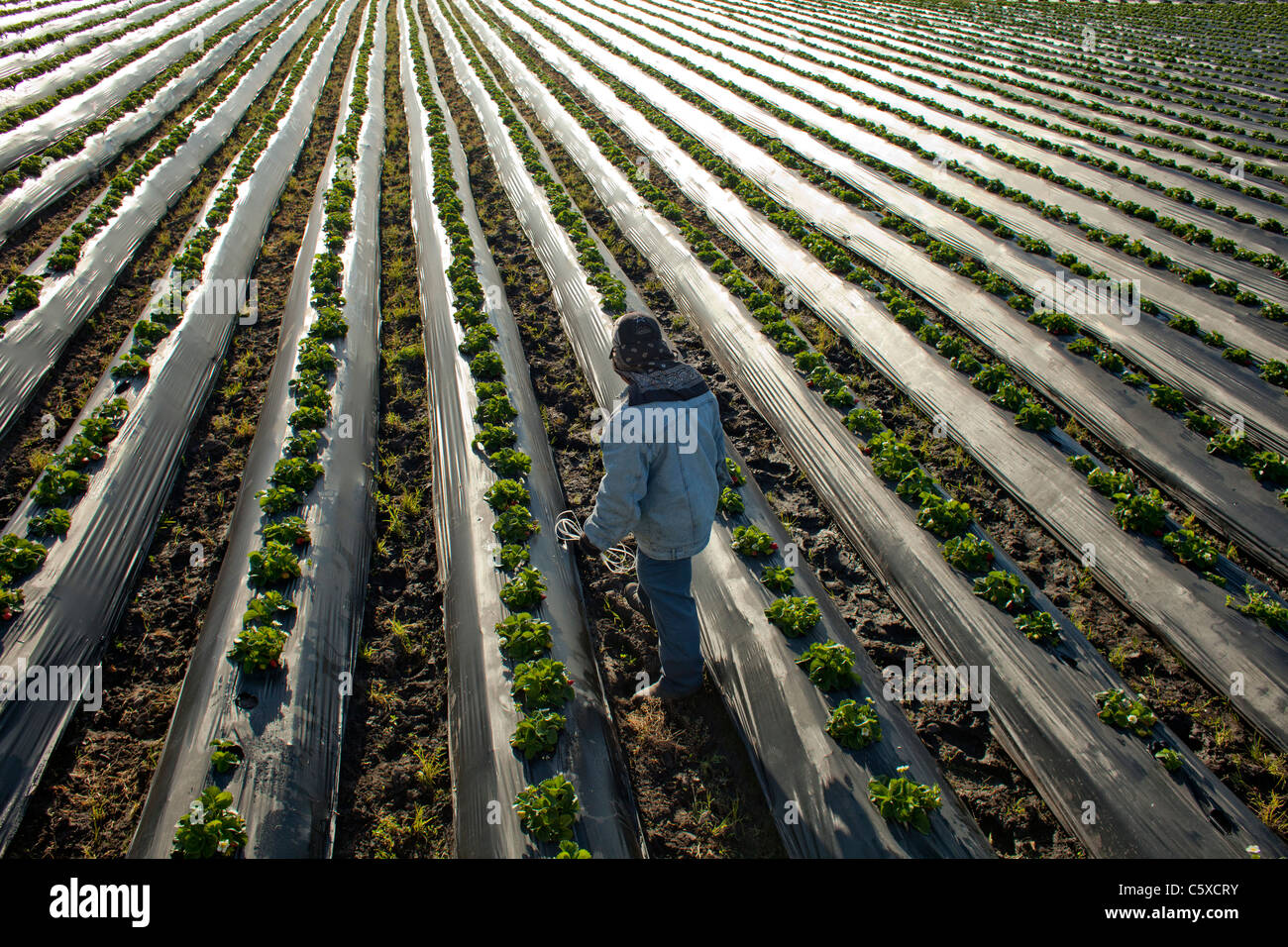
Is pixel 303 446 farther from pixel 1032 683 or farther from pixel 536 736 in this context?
pixel 1032 683

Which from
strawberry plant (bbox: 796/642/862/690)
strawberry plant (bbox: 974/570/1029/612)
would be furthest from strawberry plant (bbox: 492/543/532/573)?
strawberry plant (bbox: 974/570/1029/612)

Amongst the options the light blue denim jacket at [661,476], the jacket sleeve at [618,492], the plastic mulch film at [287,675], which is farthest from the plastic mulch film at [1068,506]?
the plastic mulch film at [287,675]

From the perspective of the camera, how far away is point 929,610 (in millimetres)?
6555

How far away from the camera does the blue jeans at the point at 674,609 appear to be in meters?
4.86

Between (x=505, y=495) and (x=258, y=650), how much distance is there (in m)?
2.69

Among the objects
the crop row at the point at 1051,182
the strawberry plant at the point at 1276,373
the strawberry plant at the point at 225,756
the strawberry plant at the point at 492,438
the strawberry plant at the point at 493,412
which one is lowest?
the strawberry plant at the point at 225,756

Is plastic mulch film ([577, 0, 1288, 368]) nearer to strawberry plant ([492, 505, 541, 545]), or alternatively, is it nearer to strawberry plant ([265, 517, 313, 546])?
strawberry plant ([492, 505, 541, 545])

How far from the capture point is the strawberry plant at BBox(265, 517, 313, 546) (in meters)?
6.62

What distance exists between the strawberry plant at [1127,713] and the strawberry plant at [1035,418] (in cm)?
404

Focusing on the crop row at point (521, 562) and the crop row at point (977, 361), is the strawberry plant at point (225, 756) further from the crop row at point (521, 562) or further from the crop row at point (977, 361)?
the crop row at point (977, 361)

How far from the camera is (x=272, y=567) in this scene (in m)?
6.22

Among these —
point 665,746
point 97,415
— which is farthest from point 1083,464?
point 97,415

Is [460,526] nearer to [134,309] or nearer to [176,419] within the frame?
[176,419]
